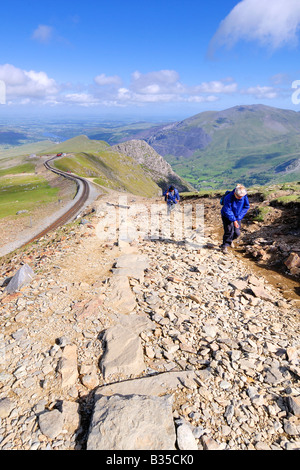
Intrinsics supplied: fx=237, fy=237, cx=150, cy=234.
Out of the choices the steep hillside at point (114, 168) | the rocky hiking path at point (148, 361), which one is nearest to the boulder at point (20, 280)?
the rocky hiking path at point (148, 361)

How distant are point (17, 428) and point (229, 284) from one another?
22.1 feet

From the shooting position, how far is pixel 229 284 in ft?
27.0

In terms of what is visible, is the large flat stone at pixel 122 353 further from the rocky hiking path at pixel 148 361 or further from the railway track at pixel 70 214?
the railway track at pixel 70 214

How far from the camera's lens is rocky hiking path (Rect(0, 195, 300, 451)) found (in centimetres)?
371

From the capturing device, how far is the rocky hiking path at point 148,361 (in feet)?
12.2

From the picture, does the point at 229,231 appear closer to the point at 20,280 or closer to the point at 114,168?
the point at 20,280

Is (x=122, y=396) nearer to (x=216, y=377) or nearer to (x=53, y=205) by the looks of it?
(x=216, y=377)

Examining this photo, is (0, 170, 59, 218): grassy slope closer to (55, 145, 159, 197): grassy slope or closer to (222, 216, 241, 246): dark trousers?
(55, 145, 159, 197): grassy slope

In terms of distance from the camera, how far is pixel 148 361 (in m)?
5.16

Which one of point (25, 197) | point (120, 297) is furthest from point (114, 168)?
point (120, 297)

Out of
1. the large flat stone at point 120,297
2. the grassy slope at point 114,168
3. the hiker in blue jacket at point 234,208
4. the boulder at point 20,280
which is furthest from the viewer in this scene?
the grassy slope at point 114,168

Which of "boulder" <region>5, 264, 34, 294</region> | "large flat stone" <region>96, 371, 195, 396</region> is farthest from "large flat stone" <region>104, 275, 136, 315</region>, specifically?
"boulder" <region>5, 264, 34, 294</region>

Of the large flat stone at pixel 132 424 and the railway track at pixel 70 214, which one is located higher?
the large flat stone at pixel 132 424

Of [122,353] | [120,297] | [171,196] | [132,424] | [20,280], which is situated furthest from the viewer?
[171,196]
